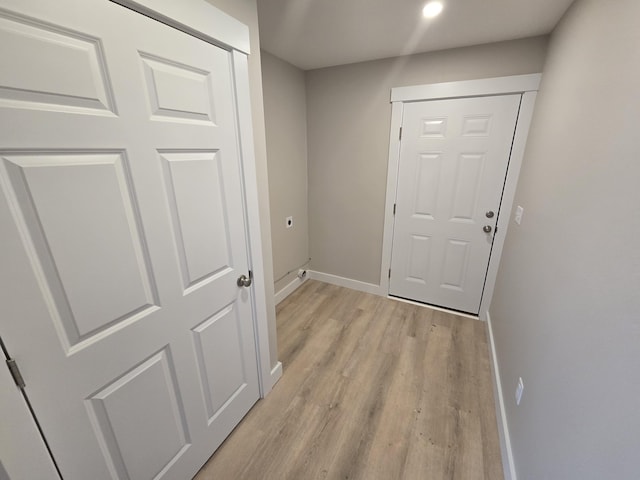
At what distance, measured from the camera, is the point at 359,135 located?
2.60m

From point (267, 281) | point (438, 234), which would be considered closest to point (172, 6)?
point (267, 281)

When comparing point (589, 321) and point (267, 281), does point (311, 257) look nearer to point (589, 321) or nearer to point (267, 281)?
point (267, 281)

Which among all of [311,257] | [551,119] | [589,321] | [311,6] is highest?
[311,6]

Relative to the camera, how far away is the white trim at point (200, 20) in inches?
33.1

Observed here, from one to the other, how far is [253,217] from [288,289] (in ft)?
5.66

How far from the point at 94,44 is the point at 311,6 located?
A: 1218 mm

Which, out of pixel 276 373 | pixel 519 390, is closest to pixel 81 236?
pixel 276 373

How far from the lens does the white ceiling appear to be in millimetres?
1479

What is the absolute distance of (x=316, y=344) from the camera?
2.22 m

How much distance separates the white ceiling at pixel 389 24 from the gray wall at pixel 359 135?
0.12 meters

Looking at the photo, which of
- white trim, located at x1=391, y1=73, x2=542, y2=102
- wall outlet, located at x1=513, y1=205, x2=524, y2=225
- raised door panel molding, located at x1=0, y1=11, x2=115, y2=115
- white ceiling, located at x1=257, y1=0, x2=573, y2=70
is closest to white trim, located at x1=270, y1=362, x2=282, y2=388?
raised door panel molding, located at x1=0, y1=11, x2=115, y2=115

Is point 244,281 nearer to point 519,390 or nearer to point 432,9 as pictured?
point 519,390

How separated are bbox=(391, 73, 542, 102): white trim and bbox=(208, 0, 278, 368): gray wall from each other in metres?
1.45

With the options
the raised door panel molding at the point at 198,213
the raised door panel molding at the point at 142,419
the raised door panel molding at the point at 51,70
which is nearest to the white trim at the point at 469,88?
the raised door panel molding at the point at 198,213
